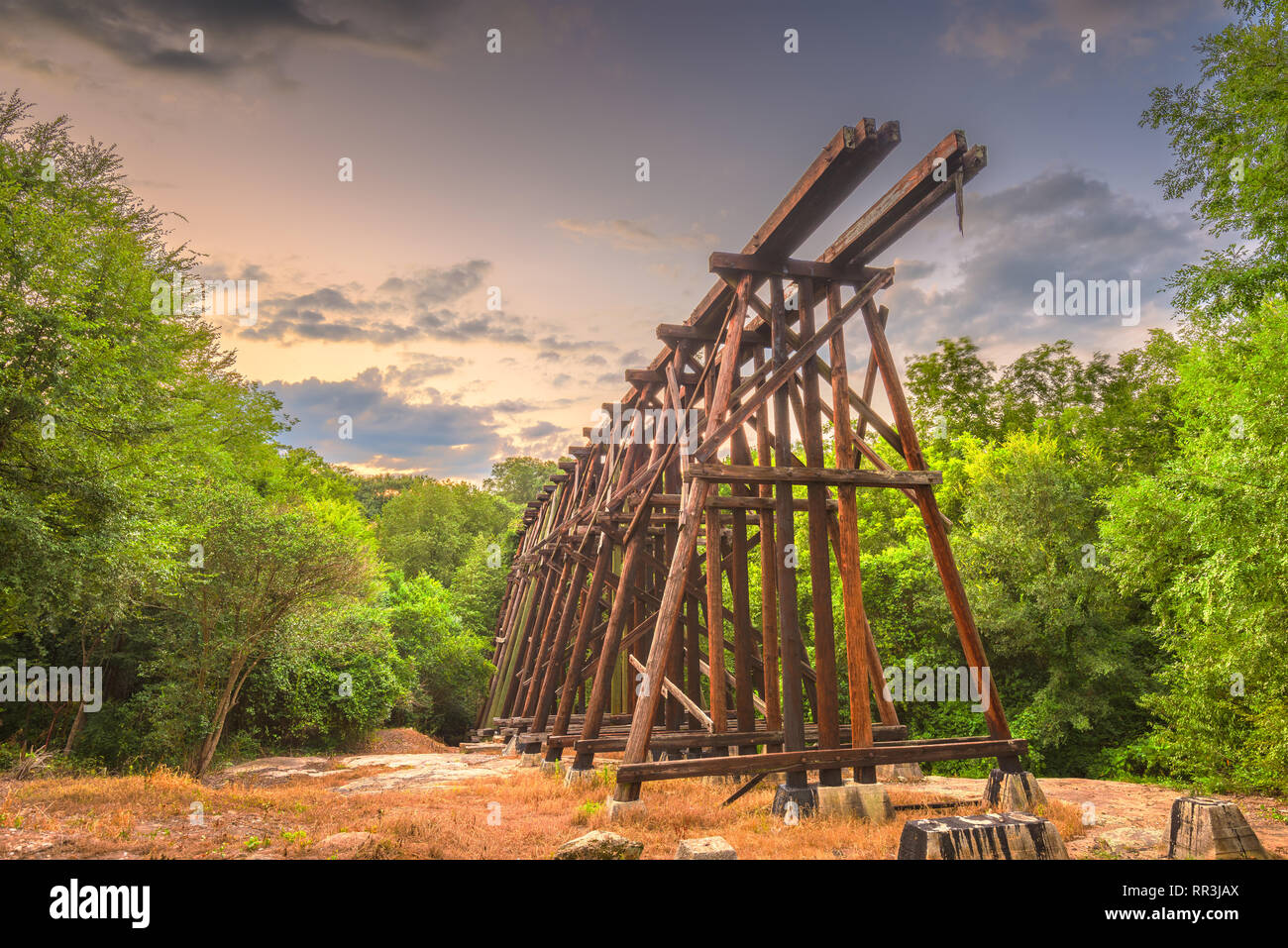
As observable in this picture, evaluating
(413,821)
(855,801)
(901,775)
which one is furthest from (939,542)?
(413,821)

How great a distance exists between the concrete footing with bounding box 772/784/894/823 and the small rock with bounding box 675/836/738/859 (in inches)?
115

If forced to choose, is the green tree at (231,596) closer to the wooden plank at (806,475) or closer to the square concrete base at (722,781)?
the square concrete base at (722,781)

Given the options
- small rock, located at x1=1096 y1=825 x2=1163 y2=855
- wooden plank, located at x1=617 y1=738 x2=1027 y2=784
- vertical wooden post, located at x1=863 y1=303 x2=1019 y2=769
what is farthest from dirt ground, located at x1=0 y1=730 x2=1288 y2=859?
vertical wooden post, located at x1=863 y1=303 x2=1019 y2=769

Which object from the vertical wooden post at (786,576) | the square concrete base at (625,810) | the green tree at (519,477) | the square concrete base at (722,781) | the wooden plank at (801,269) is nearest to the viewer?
the square concrete base at (625,810)

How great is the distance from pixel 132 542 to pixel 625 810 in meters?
10.2

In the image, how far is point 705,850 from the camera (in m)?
4.24

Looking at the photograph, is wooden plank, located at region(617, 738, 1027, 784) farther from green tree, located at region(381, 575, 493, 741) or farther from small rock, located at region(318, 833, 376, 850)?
green tree, located at region(381, 575, 493, 741)

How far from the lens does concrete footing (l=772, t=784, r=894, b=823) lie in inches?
274

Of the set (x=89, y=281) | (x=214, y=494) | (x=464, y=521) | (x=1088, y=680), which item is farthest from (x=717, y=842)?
(x=464, y=521)

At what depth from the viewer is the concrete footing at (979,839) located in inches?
141

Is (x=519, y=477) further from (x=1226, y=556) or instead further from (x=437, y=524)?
(x=1226, y=556)

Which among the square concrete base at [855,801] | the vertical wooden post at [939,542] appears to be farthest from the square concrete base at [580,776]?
the vertical wooden post at [939,542]

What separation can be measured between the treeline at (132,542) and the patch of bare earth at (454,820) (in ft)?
12.7
